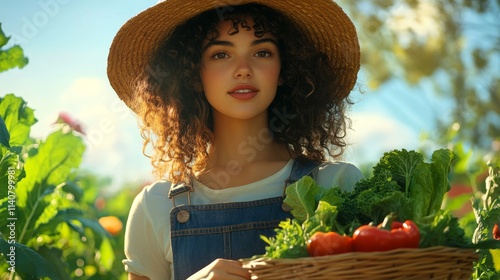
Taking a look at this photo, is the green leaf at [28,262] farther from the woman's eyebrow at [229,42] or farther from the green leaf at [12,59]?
the woman's eyebrow at [229,42]

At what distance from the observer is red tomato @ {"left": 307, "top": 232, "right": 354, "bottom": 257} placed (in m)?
2.07

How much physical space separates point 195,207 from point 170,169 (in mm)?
400

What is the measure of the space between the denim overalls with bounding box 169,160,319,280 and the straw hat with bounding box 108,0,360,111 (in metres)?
0.62

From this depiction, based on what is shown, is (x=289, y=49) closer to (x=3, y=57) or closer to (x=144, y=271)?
(x=144, y=271)

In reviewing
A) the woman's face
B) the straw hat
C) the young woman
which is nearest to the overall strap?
the young woman

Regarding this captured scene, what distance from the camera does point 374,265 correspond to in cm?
201

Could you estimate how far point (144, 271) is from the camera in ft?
10.2

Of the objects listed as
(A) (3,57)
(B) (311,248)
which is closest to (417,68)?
(A) (3,57)

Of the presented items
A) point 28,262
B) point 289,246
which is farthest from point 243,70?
point 28,262

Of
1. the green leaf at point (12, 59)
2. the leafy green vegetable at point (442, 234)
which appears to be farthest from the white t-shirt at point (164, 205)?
the green leaf at point (12, 59)

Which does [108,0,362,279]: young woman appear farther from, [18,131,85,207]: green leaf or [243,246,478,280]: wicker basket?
[243,246,478,280]: wicker basket

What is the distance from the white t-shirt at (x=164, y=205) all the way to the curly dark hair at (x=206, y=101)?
0.13 m

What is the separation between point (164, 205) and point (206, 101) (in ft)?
1.60

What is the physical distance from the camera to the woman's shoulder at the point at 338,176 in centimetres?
302
